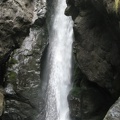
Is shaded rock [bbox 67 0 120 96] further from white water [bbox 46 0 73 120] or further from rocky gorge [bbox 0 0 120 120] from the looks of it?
white water [bbox 46 0 73 120]

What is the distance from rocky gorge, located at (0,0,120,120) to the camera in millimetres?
13938

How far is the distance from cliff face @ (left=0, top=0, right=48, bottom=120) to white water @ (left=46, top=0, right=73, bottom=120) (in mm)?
1064

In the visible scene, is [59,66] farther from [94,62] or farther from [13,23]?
[94,62]

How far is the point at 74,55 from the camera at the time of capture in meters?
18.1

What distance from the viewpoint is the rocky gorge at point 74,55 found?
1394 cm

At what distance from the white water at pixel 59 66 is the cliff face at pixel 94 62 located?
5.87ft

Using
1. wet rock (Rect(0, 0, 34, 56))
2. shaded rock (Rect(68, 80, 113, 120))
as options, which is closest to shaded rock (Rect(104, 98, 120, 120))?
shaded rock (Rect(68, 80, 113, 120))

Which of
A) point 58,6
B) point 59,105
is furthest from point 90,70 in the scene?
point 58,6

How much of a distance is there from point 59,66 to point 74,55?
3222 millimetres

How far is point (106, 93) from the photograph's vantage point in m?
15.7

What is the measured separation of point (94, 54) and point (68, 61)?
20.7ft

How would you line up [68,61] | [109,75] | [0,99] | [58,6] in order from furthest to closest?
[58,6] → [68,61] → [0,99] → [109,75]

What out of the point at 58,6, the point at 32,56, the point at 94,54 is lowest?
the point at 32,56

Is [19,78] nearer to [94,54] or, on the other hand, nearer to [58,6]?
[94,54]
